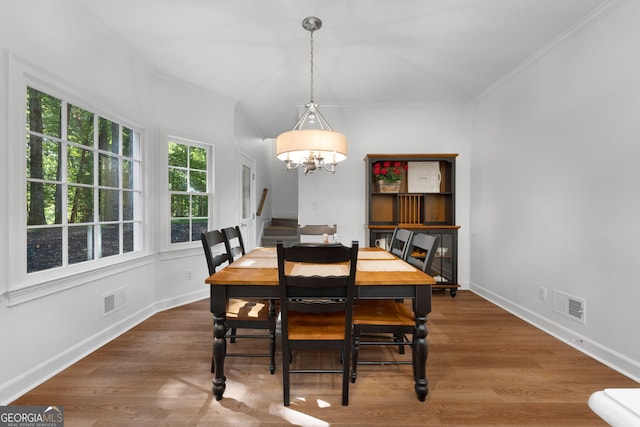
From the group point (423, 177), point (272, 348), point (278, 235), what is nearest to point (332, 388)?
point (272, 348)

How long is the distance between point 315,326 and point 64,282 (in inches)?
71.5

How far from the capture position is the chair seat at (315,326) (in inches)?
66.9

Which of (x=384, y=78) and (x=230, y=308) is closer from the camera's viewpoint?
(x=230, y=308)

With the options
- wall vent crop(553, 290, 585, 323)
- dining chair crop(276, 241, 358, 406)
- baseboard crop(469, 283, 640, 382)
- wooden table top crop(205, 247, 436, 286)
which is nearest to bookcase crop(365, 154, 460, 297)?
baseboard crop(469, 283, 640, 382)

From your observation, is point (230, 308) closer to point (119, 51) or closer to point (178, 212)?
point (178, 212)

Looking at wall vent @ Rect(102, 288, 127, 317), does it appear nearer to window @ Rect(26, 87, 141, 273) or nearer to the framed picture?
window @ Rect(26, 87, 141, 273)

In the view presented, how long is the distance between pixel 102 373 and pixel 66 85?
6.69ft

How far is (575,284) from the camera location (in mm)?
2539

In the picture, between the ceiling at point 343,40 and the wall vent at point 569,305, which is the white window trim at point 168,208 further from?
the wall vent at point 569,305

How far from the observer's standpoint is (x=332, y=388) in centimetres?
193

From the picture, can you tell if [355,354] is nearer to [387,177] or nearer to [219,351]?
[219,351]

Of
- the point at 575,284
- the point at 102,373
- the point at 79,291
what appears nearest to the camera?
the point at 102,373

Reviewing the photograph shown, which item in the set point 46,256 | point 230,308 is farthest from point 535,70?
point 46,256

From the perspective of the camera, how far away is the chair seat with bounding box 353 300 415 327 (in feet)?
6.18
